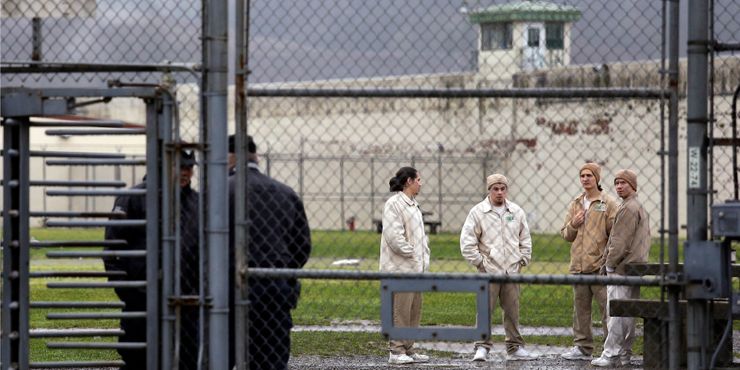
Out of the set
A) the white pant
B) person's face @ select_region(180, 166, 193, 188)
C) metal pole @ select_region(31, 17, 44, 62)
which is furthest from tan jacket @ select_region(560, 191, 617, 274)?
metal pole @ select_region(31, 17, 44, 62)

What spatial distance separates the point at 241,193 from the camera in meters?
7.66

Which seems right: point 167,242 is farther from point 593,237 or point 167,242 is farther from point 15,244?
point 593,237

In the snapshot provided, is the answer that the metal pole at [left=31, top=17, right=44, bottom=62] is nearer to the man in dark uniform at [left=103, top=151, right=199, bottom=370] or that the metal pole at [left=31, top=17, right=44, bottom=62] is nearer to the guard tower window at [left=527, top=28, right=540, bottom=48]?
the man in dark uniform at [left=103, top=151, right=199, bottom=370]

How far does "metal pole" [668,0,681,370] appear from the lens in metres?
7.48

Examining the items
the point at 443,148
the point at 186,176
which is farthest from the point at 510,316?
the point at 443,148

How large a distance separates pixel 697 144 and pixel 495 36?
2.08 meters

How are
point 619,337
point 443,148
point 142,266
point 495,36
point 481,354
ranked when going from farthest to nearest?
point 443,148
point 481,354
point 619,337
point 495,36
point 142,266

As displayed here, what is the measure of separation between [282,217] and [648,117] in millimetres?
23642

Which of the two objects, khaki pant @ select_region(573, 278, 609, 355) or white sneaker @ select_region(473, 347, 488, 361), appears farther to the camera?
khaki pant @ select_region(573, 278, 609, 355)

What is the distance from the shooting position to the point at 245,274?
770cm

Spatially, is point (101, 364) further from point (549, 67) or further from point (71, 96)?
point (549, 67)

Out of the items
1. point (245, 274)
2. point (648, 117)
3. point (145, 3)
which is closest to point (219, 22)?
point (145, 3)

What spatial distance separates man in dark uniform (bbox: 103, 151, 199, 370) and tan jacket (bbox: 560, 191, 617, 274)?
561 centimetres

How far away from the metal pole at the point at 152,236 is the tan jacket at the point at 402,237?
529 centimetres
